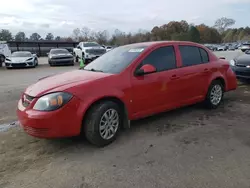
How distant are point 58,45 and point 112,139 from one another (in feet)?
128

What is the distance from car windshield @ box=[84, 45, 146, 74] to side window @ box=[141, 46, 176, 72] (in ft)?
0.69

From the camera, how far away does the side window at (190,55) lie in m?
5.12

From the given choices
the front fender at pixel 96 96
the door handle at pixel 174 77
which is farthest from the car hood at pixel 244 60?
the front fender at pixel 96 96

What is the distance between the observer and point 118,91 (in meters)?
→ 3.95

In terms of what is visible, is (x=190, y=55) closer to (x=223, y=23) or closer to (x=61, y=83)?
(x=61, y=83)

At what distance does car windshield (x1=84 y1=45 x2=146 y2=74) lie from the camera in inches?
171

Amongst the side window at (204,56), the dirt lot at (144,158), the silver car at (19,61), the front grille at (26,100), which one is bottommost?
the dirt lot at (144,158)

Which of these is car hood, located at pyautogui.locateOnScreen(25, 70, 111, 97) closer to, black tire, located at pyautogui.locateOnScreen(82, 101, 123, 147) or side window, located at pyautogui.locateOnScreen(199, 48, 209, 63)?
black tire, located at pyautogui.locateOnScreen(82, 101, 123, 147)

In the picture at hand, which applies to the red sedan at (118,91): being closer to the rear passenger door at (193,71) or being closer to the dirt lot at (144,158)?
the rear passenger door at (193,71)

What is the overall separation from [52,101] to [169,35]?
8673 cm

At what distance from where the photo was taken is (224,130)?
175 inches

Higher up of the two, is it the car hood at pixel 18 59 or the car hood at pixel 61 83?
the car hood at pixel 61 83

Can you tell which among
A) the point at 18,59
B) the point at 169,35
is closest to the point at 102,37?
the point at 169,35

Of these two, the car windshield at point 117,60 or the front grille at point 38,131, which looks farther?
the car windshield at point 117,60
